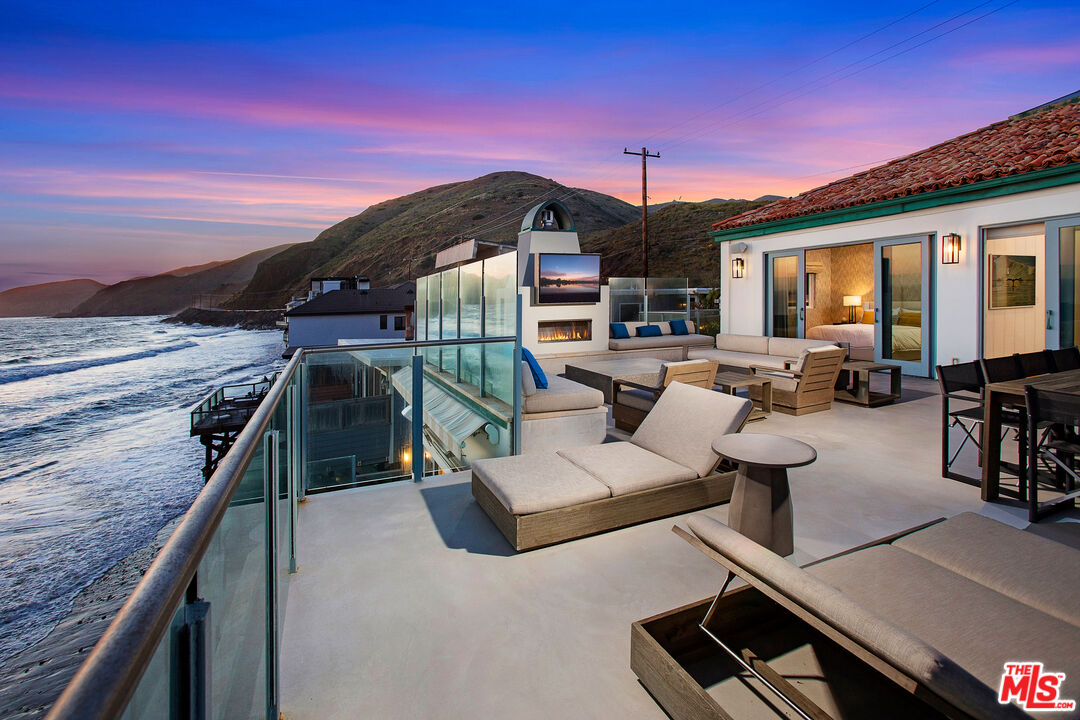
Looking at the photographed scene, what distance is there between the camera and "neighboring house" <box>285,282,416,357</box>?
37.2 m

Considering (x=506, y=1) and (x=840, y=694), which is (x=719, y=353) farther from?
(x=506, y=1)

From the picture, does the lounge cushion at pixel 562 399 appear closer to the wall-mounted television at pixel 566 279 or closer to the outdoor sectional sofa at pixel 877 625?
the outdoor sectional sofa at pixel 877 625

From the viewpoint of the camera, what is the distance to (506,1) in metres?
15.5

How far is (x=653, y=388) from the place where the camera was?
17.7ft

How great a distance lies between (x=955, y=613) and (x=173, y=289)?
497 feet

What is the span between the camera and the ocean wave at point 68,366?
40281 millimetres

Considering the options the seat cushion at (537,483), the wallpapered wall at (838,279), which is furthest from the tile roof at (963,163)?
the seat cushion at (537,483)

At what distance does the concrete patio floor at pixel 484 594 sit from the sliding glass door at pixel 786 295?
6573 mm

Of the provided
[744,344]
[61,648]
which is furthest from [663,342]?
[61,648]

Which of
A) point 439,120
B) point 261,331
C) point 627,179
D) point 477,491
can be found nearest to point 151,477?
point 439,120

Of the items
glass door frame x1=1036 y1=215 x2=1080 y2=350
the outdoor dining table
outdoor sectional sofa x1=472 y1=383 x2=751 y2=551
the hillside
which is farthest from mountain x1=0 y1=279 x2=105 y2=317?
glass door frame x1=1036 y1=215 x2=1080 y2=350

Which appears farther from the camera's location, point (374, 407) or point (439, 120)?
point (439, 120)

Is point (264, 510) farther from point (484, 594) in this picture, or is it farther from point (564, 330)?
point (564, 330)

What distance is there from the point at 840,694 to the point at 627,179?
29.9 metres
